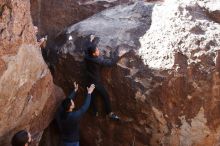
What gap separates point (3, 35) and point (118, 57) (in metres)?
2.46

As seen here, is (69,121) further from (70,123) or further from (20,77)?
(20,77)

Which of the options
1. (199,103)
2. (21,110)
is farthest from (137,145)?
(21,110)

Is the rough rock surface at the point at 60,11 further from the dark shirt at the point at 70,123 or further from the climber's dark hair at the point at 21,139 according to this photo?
the climber's dark hair at the point at 21,139

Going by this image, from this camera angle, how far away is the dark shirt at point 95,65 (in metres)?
7.30

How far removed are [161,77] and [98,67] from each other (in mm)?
1215

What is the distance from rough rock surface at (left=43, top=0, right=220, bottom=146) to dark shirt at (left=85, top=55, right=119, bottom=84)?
151 millimetres

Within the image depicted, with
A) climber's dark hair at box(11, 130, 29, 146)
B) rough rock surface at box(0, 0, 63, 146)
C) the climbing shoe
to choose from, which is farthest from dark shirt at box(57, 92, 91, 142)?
climber's dark hair at box(11, 130, 29, 146)

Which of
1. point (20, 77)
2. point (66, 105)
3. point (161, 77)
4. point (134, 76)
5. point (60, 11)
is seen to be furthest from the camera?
point (60, 11)

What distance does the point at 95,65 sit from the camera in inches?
290

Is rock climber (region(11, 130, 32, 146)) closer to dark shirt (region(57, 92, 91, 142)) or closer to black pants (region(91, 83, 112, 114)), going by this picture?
dark shirt (region(57, 92, 91, 142))

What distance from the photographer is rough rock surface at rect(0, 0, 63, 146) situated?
580 cm

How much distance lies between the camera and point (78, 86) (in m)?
7.89

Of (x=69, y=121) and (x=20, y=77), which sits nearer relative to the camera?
(x=20, y=77)

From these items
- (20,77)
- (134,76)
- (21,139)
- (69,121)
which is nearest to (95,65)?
(134,76)
